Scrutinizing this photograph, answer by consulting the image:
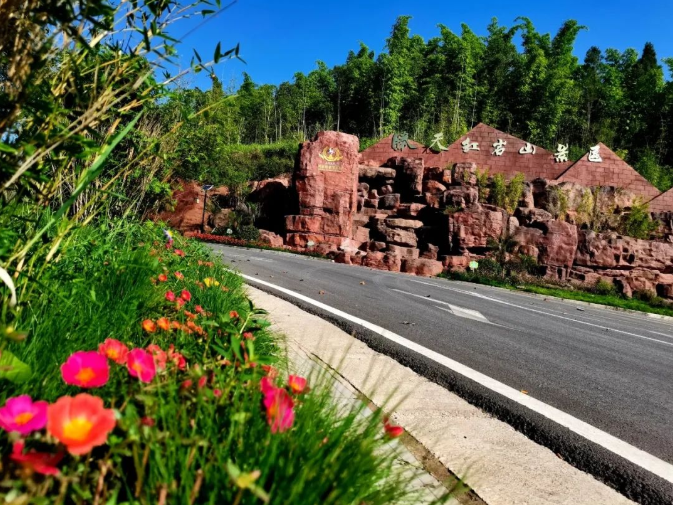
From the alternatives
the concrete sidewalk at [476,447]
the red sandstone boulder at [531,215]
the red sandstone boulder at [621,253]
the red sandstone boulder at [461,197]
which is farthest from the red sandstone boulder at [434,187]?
the concrete sidewalk at [476,447]

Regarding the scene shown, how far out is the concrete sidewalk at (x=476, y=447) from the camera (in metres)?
2.15

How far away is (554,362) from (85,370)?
16.5ft

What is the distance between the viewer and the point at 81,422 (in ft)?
2.87

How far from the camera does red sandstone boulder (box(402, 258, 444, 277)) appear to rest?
63.2ft

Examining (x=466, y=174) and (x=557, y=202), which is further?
(x=466, y=174)

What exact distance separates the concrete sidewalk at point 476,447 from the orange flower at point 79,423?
0.77 m

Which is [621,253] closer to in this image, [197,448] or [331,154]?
[331,154]

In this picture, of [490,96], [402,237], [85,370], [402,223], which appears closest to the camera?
[85,370]

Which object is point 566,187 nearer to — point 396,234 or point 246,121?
point 396,234

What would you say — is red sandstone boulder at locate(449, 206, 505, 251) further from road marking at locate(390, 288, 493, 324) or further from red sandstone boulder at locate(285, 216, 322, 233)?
road marking at locate(390, 288, 493, 324)

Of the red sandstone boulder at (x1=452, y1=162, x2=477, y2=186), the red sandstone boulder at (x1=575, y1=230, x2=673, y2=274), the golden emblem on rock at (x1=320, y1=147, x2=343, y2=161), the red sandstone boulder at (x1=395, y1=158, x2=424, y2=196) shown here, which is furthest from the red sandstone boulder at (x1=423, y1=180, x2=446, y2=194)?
the red sandstone boulder at (x1=575, y1=230, x2=673, y2=274)

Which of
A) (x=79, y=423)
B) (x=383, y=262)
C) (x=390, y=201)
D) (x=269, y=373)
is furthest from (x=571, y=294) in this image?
(x=79, y=423)

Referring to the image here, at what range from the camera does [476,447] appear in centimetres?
260

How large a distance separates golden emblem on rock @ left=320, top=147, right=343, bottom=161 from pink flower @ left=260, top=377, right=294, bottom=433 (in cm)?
2676
